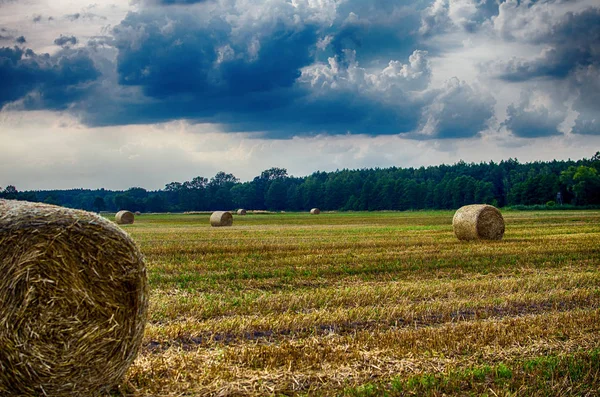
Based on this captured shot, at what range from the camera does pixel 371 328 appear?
28.8ft

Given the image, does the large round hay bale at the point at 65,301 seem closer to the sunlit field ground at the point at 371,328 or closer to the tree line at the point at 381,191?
the sunlit field ground at the point at 371,328

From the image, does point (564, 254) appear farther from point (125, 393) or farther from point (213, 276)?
point (125, 393)

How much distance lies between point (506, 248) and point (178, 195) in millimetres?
121657

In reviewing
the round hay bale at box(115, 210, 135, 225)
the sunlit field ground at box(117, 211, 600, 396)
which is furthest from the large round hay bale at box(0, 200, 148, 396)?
the round hay bale at box(115, 210, 135, 225)

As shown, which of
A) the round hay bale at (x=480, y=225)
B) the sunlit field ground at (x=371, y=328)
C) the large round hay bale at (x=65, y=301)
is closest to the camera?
the large round hay bale at (x=65, y=301)

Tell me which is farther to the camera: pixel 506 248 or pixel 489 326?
pixel 506 248

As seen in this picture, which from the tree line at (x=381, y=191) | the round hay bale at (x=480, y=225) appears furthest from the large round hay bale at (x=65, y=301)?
the tree line at (x=381, y=191)

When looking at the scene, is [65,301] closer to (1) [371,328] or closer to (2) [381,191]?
(1) [371,328]

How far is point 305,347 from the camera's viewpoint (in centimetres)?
759

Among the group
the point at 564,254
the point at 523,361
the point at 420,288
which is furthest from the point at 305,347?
the point at 564,254

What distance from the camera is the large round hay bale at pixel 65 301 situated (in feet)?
19.2

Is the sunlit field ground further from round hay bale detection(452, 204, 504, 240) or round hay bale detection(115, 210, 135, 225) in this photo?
round hay bale detection(115, 210, 135, 225)

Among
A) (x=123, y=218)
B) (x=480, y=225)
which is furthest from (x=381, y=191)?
(x=480, y=225)

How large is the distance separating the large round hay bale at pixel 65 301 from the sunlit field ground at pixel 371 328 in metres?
0.49
